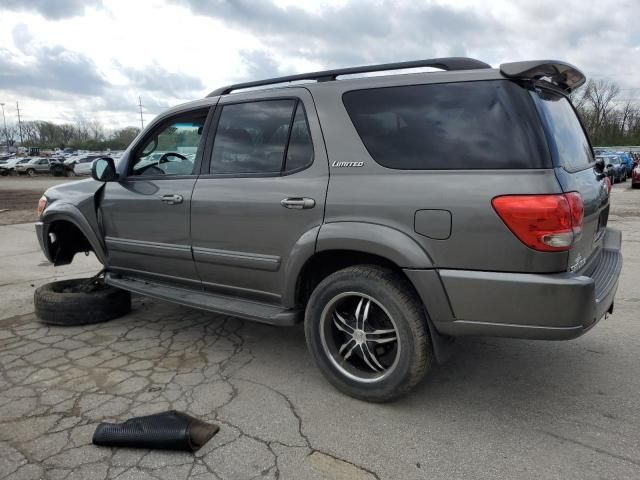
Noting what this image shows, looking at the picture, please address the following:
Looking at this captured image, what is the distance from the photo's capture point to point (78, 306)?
430 centimetres

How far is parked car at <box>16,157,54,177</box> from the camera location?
40.8 m

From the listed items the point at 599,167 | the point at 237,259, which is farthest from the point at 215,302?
the point at 599,167

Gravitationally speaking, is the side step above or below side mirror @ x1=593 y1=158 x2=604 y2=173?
below

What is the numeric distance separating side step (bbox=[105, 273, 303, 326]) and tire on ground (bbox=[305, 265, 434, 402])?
29 centimetres

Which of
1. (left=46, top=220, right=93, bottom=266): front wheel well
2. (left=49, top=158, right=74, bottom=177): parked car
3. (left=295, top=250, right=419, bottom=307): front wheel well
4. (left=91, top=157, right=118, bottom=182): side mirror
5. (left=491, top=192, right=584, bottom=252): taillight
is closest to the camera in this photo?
(left=491, top=192, right=584, bottom=252): taillight

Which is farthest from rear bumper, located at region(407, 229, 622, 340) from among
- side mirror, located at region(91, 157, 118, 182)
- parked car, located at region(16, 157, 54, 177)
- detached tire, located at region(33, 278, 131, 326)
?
parked car, located at region(16, 157, 54, 177)

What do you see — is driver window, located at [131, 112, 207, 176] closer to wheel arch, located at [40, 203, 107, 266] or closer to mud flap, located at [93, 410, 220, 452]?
wheel arch, located at [40, 203, 107, 266]

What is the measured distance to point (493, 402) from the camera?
2.99 m

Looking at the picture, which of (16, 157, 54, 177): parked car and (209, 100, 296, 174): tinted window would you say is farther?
(16, 157, 54, 177): parked car

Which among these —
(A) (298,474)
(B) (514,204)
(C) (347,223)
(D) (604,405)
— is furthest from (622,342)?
(A) (298,474)

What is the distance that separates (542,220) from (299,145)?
156 centimetres

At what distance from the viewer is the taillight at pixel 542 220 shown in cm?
236

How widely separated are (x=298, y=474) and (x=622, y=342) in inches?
114

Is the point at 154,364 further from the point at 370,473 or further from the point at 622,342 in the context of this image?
the point at 622,342
